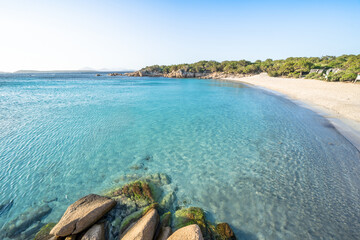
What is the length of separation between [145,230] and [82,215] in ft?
5.62

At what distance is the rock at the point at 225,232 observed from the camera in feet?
13.5

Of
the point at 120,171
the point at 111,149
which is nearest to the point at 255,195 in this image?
the point at 120,171

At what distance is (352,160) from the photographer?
7.68 meters

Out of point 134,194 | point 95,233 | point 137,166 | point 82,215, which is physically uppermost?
point 82,215

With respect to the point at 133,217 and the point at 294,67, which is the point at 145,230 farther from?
the point at 294,67

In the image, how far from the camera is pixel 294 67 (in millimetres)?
52844

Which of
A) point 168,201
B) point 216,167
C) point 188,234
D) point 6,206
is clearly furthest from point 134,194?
point 6,206

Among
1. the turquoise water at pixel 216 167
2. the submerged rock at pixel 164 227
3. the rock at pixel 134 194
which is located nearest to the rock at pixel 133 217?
the rock at pixel 134 194

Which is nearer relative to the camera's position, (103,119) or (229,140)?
(229,140)

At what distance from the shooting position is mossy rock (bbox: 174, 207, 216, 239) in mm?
4180

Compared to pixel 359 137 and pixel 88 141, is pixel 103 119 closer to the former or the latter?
pixel 88 141

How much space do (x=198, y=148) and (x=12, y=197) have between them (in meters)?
7.97

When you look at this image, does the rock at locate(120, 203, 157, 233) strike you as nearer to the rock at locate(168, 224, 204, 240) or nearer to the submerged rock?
the submerged rock

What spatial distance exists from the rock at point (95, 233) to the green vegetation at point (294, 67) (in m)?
42.0
